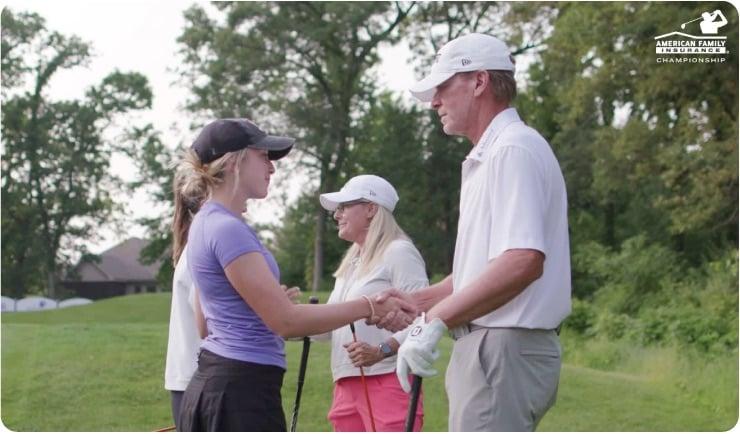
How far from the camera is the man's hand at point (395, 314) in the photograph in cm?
399

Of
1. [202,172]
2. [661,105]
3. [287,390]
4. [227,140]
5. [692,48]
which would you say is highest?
[692,48]

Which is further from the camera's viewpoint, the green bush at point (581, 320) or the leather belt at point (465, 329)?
the green bush at point (581, 320)

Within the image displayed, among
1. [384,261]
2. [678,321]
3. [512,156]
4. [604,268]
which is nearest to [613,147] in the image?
[604,268]

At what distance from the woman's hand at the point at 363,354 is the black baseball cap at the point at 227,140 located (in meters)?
1.30

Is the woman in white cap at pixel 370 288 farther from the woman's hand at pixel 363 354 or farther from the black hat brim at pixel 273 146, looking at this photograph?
the black hat brim at pixel 273 146

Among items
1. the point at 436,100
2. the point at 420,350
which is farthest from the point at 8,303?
the point at 420,350

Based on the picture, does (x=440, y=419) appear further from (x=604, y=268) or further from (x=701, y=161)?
(x=604, y=268)

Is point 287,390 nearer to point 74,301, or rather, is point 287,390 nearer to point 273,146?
point 273,146

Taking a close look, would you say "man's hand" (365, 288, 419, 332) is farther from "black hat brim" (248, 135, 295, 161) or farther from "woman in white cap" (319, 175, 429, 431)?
"black hat brim" (248, 135, 295, 161)

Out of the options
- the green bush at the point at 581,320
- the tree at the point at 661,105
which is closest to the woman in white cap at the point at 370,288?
the tree at the point at 661,105

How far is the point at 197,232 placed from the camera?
359 centimetres

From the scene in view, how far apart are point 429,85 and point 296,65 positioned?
37.2 metres

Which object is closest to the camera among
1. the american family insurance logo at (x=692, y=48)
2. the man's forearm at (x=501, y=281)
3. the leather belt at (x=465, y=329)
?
the man's forearm at (x=501, y=281)

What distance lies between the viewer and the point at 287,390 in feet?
39.3
